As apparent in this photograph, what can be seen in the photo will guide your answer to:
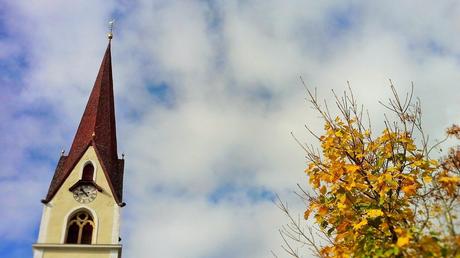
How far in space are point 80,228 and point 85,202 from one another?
4.53 ft

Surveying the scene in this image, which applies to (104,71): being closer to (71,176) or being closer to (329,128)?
(71,176)

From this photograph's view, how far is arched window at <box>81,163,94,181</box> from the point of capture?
86.2 feet

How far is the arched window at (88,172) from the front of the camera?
2627cm

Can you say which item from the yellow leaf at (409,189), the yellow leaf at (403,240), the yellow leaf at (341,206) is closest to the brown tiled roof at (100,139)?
the yellow leaf at (341,206)

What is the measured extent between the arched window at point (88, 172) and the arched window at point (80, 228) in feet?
6.83

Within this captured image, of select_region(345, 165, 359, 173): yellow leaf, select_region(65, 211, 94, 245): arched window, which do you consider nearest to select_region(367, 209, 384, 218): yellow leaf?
select_region(345, 165, 359, 173): yellow leaf

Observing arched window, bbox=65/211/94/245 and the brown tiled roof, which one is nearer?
arched window, bbox=65/211/94/245

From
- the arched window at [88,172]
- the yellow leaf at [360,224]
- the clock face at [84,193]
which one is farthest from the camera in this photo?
the arched window at [88,172]

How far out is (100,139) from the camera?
28859 mm

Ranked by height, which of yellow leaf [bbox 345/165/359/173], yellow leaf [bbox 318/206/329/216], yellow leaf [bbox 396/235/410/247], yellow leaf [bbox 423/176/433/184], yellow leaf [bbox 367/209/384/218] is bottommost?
yellow leaf [bbox 396/235/410/247]

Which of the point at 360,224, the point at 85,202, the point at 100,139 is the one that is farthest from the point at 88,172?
the point at 360,224

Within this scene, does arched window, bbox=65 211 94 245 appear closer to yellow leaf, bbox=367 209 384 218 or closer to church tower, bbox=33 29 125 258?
church tower, bbox=33 29 125 258

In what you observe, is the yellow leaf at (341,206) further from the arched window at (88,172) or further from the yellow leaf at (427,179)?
the arched window at (88,172)

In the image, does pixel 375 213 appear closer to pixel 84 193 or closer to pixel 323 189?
pixel 323 189
